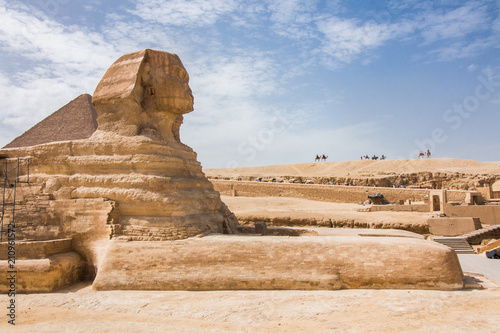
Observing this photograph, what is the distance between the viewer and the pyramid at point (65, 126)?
11867 millimetres

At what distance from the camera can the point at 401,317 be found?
5043 millimetres

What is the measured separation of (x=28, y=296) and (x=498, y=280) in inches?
342

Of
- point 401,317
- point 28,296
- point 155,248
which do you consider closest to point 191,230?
point 155,248

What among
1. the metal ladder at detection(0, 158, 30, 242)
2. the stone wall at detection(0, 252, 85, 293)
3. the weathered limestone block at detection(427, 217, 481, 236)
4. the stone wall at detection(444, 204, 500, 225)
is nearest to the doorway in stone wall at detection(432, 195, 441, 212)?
the stone wall at detection(444, 204, 500, 225)

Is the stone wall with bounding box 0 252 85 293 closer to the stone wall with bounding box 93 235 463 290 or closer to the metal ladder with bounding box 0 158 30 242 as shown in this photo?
the stone wall with bounding box 93 235 463 290

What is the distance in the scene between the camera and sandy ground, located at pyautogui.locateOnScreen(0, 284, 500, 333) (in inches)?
192

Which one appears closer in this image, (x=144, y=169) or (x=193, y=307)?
(x=193, y=307)

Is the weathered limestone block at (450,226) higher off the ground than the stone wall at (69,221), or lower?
lower

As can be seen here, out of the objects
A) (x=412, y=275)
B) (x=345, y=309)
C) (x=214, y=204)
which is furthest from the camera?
(x=214, y=204)

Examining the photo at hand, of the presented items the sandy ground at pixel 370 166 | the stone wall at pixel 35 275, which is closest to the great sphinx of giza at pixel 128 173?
the stone wall at pixel 35 275

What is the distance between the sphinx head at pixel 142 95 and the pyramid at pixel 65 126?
11.7 feet

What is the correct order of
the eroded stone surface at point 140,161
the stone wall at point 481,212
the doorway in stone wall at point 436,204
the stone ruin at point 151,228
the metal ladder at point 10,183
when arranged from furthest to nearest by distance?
the doorway in stone wall at point 436,204
the stone wall at point 481,212
the metal ladder at point 10,183
the eroded stone surface at point 140,161
the stone ruin at point 151,228

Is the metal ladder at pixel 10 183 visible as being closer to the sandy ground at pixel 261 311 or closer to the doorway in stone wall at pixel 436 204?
the sandy ground at pixel 261 311

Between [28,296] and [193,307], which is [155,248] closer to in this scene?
[193,307]
